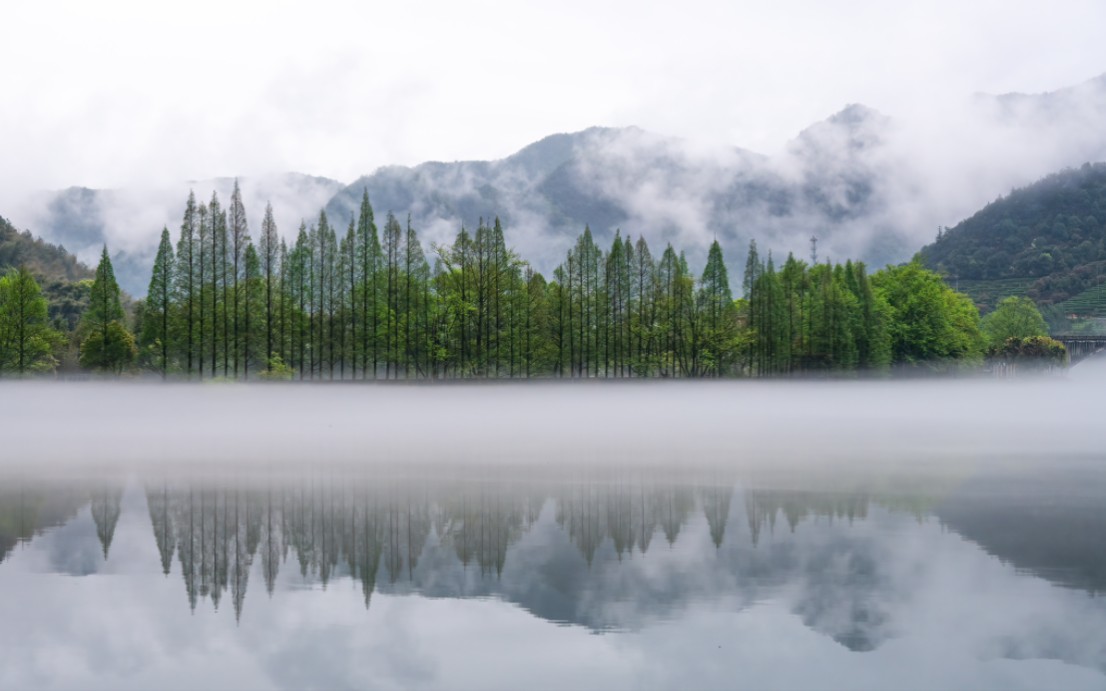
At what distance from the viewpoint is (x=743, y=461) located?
20.8 m

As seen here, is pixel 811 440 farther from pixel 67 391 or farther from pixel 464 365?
pixel 464 365

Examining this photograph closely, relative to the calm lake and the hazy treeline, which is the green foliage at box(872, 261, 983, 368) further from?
the calm lake

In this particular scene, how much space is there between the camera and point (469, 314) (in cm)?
7994

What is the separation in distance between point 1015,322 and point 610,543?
153 metres

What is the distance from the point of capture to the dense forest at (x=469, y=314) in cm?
7238

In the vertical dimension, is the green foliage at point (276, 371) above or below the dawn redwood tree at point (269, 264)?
below

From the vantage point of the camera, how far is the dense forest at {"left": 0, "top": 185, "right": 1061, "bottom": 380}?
2849 inches

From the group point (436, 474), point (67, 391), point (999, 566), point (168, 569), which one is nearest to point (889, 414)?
point (436, 474)

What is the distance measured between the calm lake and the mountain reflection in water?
5cm

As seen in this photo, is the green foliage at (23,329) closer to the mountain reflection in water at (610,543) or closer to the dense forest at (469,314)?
the dense forest at (469,314)

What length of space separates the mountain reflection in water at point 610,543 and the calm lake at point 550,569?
0.15ft

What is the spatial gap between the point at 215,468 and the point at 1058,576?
13.9 meters

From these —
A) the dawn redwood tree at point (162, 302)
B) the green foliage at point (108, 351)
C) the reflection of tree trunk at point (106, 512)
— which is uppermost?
the dawn redwood tree at point (162, 302)

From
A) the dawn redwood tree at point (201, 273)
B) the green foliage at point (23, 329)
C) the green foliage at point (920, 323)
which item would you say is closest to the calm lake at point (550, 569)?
the dawn redwood tree at point (201, 273)
